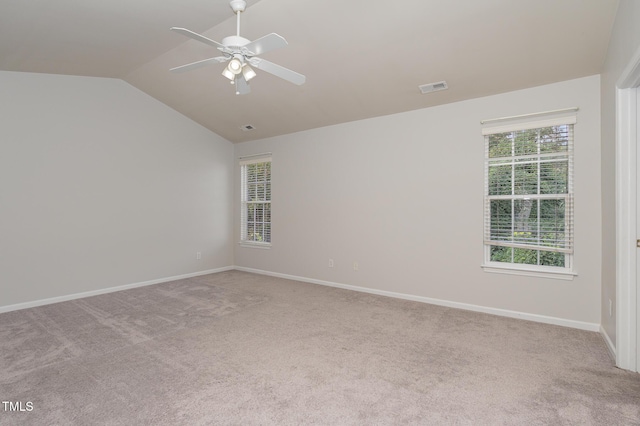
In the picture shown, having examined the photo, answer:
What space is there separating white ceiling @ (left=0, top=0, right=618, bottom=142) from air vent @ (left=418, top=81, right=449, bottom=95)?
0.07 m

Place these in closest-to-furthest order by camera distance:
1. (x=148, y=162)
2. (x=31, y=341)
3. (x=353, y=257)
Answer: (x=31, y=341) → (x=353, y=257) → (x=148, y=162)

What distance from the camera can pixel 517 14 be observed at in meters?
2.62

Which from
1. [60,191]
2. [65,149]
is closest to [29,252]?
[60,191]

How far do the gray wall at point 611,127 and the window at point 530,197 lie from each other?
1.11 feet

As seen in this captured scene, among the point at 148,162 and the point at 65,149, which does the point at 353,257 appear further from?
the point at 65,149

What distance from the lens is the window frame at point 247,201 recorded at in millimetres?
6023

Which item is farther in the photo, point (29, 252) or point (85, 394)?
point (29, 252)

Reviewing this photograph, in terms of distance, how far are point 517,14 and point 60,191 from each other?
18.1 ft

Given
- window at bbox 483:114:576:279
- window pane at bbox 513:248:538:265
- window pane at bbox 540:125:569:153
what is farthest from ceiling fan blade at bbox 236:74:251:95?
Answer: window pane at bbox 513:248:538:265

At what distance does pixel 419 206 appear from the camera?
4.22 m

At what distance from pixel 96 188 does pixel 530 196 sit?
563cm

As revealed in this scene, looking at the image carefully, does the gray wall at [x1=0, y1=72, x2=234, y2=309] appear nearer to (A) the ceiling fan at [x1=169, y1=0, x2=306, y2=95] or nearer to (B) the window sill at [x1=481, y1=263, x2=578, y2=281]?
(A) the ceiling fan at [x1=169, y1=0, x2=306, y2=95]

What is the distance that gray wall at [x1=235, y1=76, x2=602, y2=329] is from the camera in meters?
3.24

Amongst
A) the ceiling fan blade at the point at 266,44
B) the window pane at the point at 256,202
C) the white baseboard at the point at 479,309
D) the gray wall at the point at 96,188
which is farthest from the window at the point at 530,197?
the gray wall at the point at 96,188
